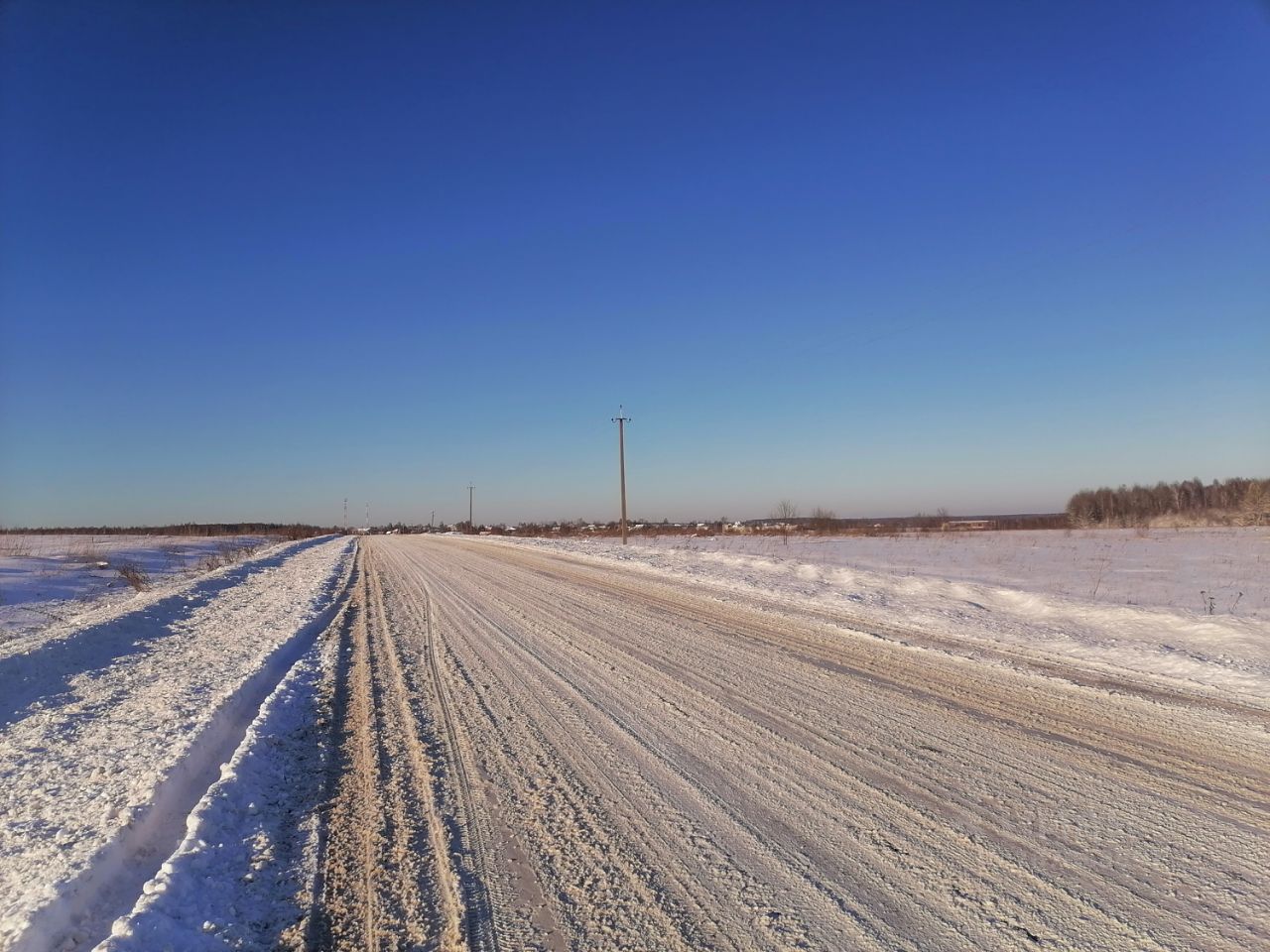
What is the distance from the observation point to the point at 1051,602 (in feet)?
41.2

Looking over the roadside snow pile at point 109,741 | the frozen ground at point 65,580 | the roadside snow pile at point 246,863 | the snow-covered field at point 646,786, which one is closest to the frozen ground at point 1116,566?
the snow-covered field at point 646,786

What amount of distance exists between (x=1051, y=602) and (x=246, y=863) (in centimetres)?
1278

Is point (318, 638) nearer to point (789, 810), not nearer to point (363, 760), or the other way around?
point (363, 760)

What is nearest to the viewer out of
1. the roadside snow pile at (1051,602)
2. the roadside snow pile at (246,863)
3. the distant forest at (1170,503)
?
the roadside snow pile at (246,863)

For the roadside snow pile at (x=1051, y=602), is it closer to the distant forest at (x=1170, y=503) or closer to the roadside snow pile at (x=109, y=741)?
the roadside snow pile at (x=109, y=741)

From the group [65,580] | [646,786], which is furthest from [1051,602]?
[65,580]

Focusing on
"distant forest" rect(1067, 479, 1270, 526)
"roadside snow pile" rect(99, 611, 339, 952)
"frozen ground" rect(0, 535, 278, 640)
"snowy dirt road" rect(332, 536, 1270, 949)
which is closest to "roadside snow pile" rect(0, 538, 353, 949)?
"roadside snow pile" rect(99, 611, 339, 952)

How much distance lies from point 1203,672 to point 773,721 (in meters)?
5.12

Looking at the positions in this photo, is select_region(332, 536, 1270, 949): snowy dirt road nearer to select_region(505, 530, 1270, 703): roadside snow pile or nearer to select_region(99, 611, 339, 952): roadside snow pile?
select_region(99, 611, 339, 952): roadside snow pile

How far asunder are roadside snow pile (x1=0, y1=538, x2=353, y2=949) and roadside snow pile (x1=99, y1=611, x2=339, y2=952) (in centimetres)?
24

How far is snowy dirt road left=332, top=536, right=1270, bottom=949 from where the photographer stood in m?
3.23

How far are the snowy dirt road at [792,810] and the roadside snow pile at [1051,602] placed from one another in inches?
61.7

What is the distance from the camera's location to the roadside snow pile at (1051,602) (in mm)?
8492

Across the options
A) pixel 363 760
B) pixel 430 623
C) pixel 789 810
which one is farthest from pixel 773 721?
pixel 430 623
